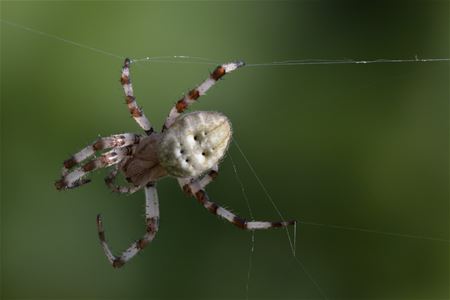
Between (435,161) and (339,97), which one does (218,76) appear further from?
(435,161)

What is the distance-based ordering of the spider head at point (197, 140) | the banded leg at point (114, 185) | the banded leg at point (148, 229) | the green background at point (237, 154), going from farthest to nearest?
1. the green background at point (237, 154)
2. the banded leg at point (148, 229)
3. the banded leg at point (114, 185)
4. the spider head at point (197, 140)

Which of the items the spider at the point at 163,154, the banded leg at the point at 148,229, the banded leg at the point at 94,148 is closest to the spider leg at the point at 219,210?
the spider at the point at 163,154

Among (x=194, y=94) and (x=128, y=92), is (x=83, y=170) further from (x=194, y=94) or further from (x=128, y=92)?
(x=194, y=94)

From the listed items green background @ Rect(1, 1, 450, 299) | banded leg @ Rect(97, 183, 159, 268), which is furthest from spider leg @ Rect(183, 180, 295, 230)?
green background @ Rect(1, 1, 450, 299)

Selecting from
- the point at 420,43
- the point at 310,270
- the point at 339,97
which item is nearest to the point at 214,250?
the point at 310,270

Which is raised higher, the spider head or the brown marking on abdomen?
the brown marking on abdomen

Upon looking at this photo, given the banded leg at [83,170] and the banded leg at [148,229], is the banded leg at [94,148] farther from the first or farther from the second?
the banded leg at [148,229]

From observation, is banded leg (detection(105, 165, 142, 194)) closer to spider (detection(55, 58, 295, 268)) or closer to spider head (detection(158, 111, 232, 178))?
spider (detection(55, 58, 295, 268))
